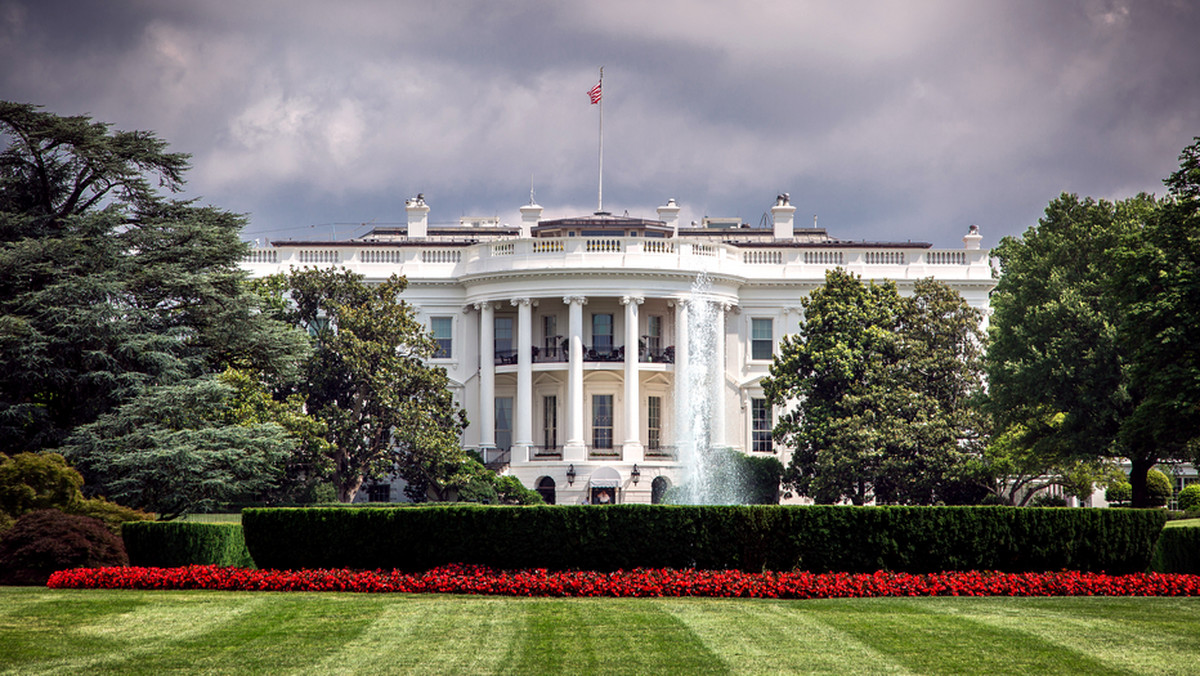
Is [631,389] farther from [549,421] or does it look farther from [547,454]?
[549,421]

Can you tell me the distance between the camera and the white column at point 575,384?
171 ft

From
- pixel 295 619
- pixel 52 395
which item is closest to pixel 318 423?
pixel 52 395

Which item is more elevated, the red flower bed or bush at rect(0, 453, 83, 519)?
bush at rect(0, 453, 83, 519)

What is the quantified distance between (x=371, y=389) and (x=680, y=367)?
47.7ft

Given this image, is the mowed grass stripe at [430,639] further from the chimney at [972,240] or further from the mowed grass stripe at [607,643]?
the chimney at [972,240]

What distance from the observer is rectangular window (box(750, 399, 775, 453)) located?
56.8m

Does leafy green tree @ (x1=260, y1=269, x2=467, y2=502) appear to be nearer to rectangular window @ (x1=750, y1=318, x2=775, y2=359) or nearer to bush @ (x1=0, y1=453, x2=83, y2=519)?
rectangular window @ (x1=750, y1=318, x2=775, y2=359)

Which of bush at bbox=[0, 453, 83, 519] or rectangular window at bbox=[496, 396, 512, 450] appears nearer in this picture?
bush at bbox=[0, 453, 83, 519]

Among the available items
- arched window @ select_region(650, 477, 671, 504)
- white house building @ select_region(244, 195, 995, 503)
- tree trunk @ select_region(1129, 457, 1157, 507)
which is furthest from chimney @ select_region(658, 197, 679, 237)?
tree trunk @ select_region(1129, 457, 1157, 507)

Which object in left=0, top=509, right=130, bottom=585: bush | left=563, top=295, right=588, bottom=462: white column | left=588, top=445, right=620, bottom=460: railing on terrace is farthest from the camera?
left=588, top=445, right=620, bottom=460: railing on terrace

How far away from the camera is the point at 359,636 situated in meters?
15.4

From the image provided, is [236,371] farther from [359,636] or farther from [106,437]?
[359,636]

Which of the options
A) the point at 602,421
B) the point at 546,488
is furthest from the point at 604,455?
the point at 602,421

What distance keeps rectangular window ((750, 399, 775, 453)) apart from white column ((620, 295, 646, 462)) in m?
6.07
